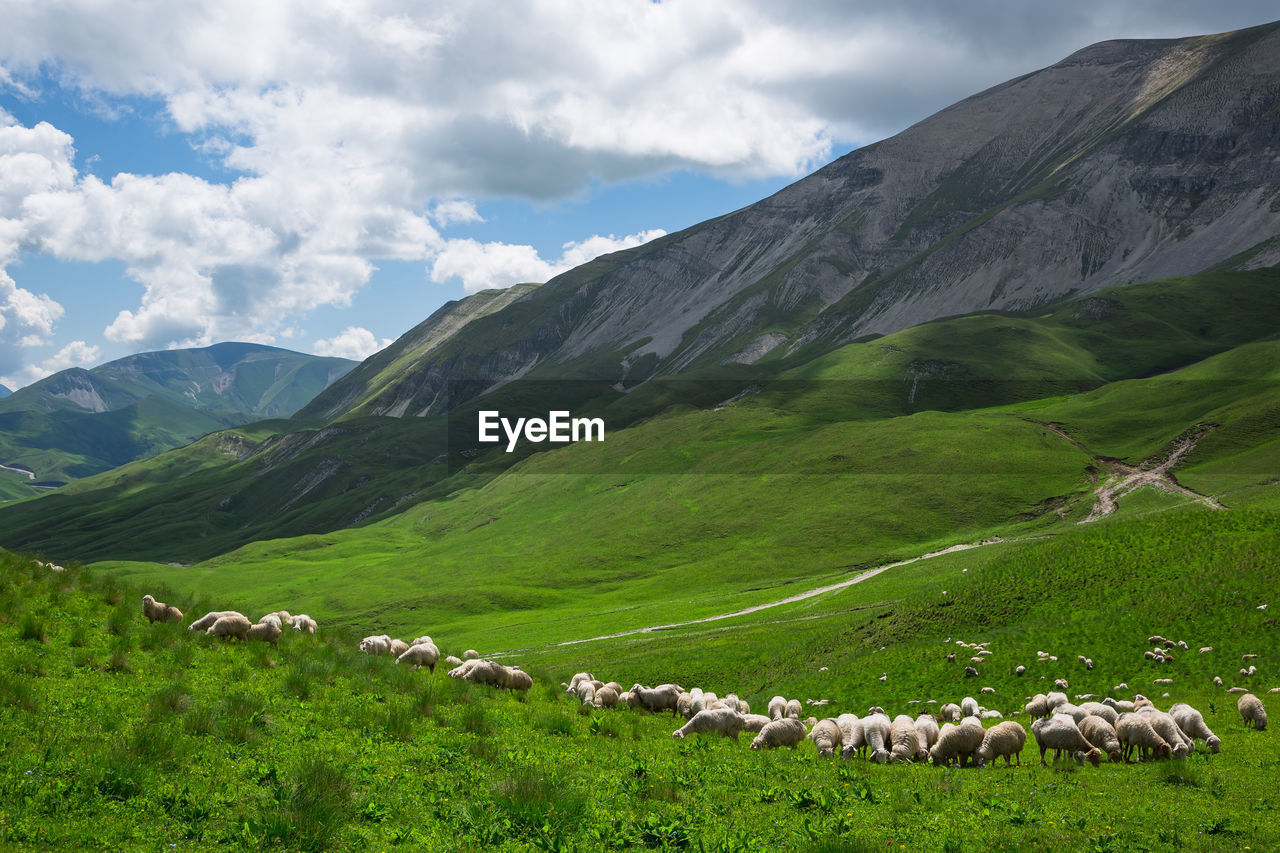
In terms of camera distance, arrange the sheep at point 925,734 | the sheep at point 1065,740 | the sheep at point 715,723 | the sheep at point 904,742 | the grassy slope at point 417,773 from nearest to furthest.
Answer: the grassy slope at point 417,773
the sheep at point 1065,740
the sheep at point 904,742
the sheep at point 925,734
the sheep at point 715,723

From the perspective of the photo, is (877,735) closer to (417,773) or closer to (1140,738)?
(1140,738)

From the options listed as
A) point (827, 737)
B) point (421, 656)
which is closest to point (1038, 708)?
point (827, 737)

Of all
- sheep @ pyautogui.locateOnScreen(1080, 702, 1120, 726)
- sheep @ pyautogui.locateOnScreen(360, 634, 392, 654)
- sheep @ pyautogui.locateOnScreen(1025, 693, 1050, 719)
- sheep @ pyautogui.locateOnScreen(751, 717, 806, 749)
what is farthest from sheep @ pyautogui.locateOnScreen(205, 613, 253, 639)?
sheep @ pyautogui.locateOnScreen(1025, 693, 1050, 719)

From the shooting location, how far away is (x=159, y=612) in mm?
22453

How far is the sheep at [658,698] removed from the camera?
26844mm

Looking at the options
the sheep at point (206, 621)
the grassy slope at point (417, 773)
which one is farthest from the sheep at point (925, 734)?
the sheep at point (206, 621)

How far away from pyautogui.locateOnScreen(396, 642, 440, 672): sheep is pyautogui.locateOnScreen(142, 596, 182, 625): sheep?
22.2 ft

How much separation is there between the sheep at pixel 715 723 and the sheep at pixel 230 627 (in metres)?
13.3

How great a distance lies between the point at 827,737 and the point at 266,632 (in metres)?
16.8

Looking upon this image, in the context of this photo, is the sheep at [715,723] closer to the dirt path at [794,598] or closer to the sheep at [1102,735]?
the sheep at [1102,735]

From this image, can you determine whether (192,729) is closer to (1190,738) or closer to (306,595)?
(1190,738)

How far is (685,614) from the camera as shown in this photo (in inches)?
3482

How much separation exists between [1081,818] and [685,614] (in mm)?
75196

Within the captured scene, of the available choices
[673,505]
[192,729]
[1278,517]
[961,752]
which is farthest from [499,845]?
[673,505]
